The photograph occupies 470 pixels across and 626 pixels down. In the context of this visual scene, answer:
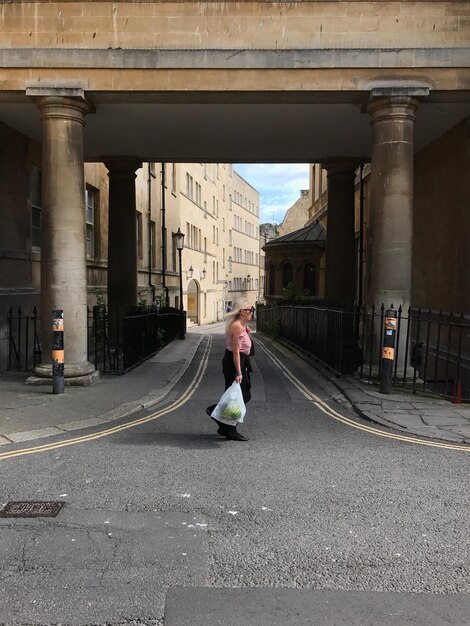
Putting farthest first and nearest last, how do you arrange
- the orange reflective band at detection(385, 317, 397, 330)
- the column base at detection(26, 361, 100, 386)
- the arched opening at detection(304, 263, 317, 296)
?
the arched opening at detection(304, 263, 317, 296) < the column base at detection(26, 361, 100, 386) < the orange reflective band at detection(385, 317, 397, 330)

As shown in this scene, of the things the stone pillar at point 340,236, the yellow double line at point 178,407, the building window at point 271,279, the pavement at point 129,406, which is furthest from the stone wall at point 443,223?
the building window at point 271,279

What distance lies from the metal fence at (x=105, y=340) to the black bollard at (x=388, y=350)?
518 cm

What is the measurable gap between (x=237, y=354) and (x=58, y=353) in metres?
4.03

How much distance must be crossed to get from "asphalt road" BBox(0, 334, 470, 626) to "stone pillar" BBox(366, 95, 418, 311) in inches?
154

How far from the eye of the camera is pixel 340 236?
1509 cm

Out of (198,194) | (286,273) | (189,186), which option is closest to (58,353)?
(286,273)

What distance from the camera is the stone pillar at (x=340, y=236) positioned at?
49.1 ft

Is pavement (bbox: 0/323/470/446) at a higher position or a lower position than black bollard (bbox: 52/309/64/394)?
lower

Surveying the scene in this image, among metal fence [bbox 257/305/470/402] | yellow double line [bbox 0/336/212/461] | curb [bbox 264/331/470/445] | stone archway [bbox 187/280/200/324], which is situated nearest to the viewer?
yellow double line [bbox 0/336/212/461]

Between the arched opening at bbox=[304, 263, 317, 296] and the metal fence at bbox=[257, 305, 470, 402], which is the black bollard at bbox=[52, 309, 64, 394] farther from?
the arched opening at bbox=[304, 263, 317, 296]

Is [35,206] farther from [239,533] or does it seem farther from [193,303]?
[193,303]

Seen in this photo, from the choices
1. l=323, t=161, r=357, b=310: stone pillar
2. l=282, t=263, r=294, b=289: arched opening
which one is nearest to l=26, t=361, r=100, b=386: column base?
l=323, t=161, r=357, b=310: stone pillar

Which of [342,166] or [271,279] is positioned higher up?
[342,166]

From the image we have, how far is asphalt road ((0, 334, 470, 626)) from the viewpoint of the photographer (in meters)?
2.75
